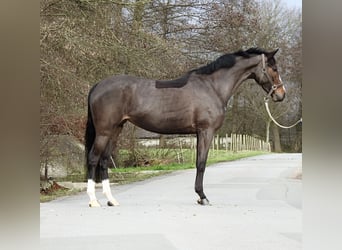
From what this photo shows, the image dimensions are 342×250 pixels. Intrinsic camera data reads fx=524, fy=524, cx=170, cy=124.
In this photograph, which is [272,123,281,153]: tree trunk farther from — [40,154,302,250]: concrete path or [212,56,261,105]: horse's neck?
[212,56,261,105]: horse's neck

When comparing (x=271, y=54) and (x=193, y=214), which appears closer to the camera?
(x=193, y=214)

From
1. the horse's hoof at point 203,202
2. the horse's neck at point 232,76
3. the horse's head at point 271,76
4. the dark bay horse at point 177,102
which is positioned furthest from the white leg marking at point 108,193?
the horse's head at point 271,76

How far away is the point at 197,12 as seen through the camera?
4.48m

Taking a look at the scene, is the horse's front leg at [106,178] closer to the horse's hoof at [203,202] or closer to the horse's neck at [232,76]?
the horse's hoof at [203,202]

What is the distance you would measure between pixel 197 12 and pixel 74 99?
133 cm

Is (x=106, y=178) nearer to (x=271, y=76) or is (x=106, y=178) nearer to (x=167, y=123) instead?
(x=167, y=123)

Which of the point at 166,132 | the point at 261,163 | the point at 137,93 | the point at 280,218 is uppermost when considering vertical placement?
the point at 137,93

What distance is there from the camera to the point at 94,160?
13.7 ft

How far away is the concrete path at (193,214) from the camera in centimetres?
350

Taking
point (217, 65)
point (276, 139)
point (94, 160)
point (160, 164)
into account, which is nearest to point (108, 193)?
point (94, 160)

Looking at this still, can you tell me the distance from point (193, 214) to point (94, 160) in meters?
0.90

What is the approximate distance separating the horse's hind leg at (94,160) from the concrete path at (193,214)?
9cm
